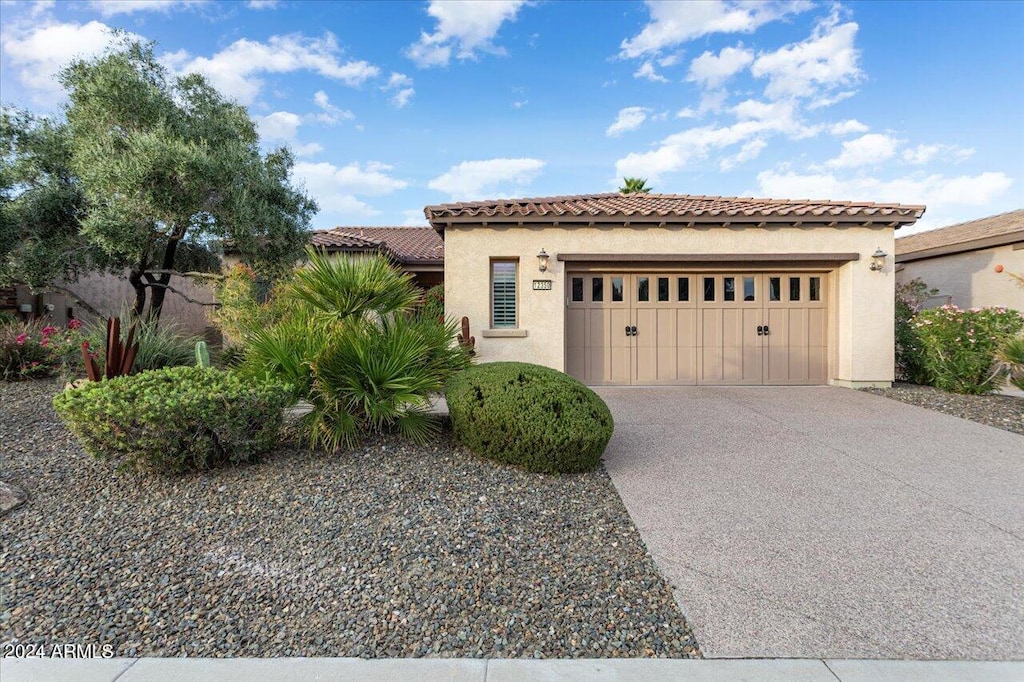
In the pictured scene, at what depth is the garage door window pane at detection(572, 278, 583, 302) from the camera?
10.1 metres

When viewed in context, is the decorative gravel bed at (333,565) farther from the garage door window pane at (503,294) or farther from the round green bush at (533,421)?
the garage door window pane at (503,294)

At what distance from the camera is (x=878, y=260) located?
31.2 ft

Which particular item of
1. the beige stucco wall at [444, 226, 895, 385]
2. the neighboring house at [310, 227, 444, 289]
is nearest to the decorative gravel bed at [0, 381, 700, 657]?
the beige stucco wall at [444, 226, 895, 385]

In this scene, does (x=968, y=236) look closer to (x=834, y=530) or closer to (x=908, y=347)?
(x=908, y=347)

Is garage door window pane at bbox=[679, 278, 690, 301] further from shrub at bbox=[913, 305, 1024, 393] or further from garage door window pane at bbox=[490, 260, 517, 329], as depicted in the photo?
shrub at bbox=[913, 305, 1024, 393]

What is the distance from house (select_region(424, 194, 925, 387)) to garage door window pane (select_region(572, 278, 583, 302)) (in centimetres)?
3

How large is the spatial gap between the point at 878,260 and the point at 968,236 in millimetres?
4806

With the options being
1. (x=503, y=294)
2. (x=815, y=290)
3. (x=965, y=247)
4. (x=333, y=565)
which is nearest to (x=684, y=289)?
(x=815, y=290)

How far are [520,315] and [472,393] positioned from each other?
4.78 metres

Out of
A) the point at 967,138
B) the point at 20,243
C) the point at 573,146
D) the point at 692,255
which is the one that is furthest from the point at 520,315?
the point at 967,138

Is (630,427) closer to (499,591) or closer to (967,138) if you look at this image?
(499,591)

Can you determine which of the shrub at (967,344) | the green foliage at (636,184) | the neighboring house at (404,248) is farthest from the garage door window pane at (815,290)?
the green foliage at (636,184)

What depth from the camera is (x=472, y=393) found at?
499 cm

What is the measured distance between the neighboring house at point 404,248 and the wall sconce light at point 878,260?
9.64 m
